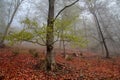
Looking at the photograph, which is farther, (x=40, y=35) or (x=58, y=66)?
(x=58, y=66)

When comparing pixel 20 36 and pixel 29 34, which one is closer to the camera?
pixel 20 36

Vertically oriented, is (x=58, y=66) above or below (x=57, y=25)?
below

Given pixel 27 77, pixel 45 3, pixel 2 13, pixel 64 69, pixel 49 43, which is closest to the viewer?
pixel 27 77

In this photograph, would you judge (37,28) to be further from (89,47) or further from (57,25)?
(89,47)

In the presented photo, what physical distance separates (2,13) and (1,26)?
110 inches

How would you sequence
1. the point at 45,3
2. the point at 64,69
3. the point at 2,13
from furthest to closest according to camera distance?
the point at 2,13 < the point at 45,3 < the point at 64,69

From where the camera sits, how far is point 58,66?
423 inches

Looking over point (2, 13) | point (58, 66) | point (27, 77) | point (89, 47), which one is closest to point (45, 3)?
point (2, 13)

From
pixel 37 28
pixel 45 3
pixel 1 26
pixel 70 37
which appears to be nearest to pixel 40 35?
pixel 37 28

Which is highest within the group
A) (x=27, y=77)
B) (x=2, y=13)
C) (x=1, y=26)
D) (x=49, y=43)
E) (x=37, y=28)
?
(x=2, y=13)

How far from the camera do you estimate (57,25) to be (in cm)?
917

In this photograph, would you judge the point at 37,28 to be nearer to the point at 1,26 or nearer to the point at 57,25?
the point at 57,25

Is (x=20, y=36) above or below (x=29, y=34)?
below

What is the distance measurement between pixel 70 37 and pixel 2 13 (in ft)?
79.2
